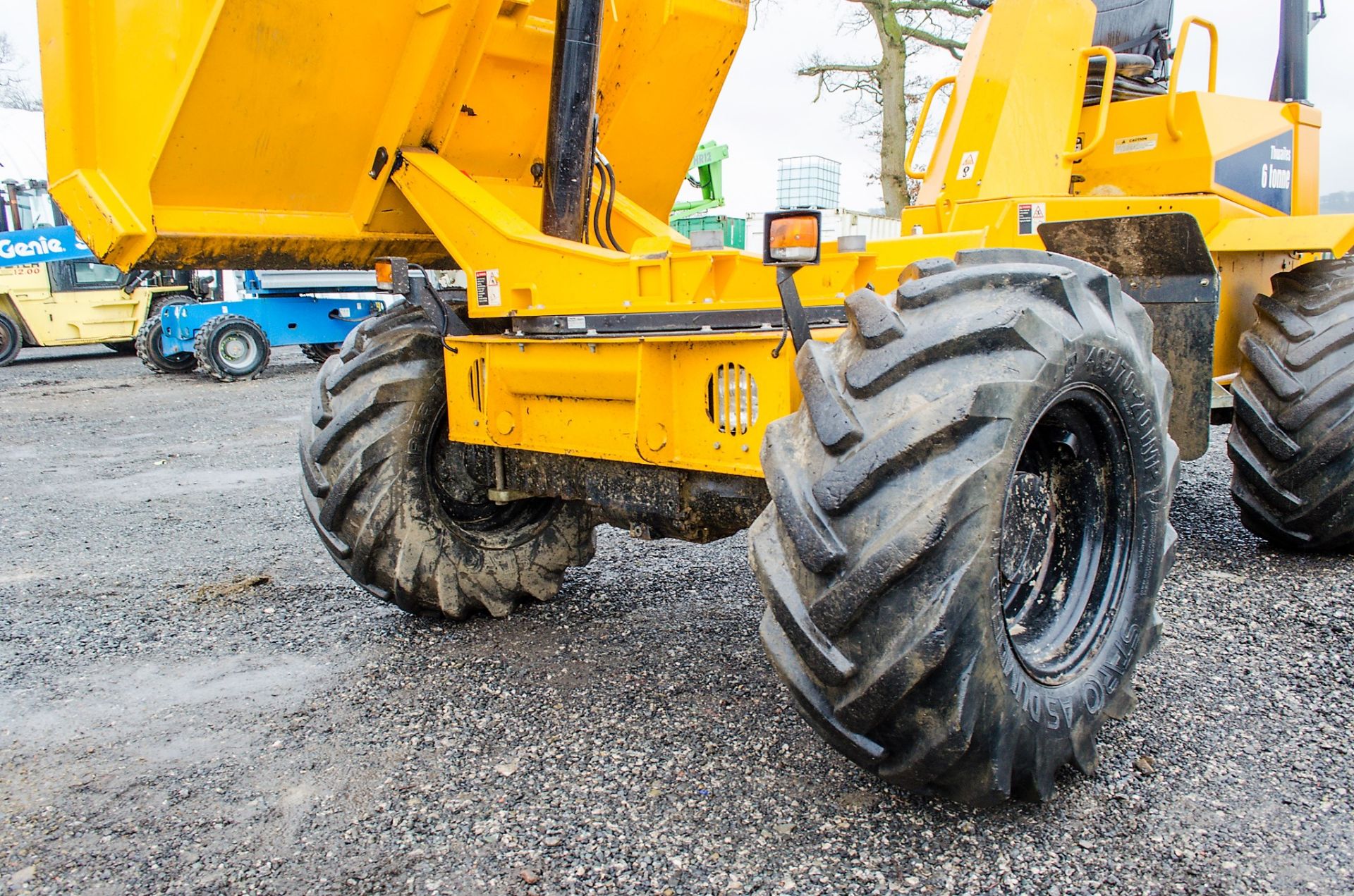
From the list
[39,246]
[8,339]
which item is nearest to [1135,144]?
[39,246]

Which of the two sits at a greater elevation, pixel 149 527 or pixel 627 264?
pixel 627 264

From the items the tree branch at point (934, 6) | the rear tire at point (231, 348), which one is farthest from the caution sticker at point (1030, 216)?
the tree branch at point (934, 6)

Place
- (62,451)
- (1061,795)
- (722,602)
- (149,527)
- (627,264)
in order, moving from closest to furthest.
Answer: (1061,795), (627,264), (722,602), (149,527), (62,451)

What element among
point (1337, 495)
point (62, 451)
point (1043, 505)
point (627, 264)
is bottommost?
point (62, 451)

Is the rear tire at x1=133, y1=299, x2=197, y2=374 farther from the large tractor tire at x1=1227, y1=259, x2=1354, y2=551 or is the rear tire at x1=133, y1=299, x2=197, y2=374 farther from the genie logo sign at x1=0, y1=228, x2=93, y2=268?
the large tractor tire at x1=1227, y1=259, x2=1354, y2=551

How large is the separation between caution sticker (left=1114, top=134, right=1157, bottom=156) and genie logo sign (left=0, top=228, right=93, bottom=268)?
14.2m

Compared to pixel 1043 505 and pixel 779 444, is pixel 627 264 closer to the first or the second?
pixel 779 444

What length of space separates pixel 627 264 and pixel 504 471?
955 mm

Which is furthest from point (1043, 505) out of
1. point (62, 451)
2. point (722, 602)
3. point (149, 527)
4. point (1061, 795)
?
point (62, 451)

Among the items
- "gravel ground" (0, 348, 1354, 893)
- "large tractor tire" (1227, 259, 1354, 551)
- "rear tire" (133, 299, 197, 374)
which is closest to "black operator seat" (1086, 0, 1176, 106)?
"large tractor tire" (1227, 259, 1354, 551)

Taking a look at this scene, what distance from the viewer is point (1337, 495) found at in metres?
4.20

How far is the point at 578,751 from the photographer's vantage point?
2842 millimetres

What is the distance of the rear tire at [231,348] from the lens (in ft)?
42.0

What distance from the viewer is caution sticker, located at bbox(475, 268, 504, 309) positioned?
3438 millimetres
